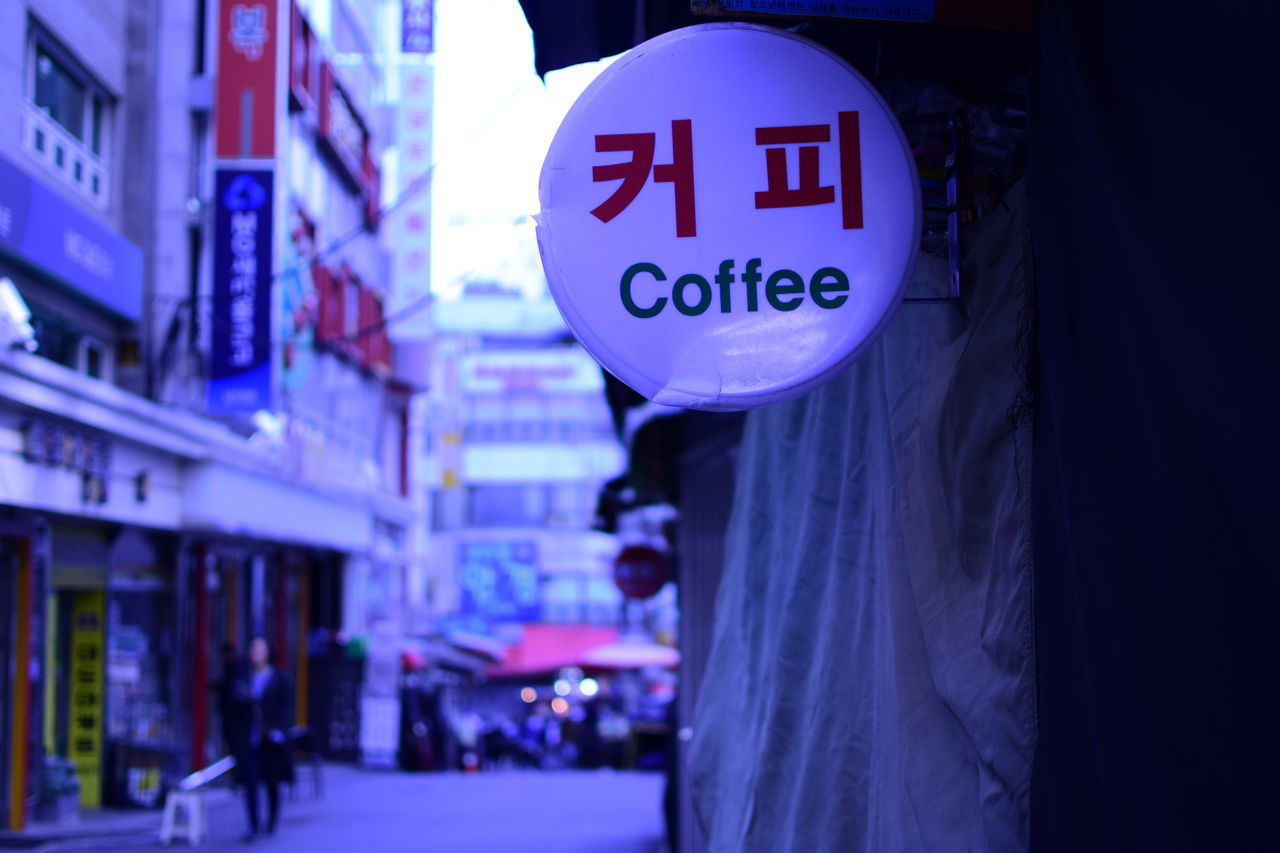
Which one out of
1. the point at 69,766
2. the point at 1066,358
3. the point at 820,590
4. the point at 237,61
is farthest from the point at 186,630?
the point at 1066,358

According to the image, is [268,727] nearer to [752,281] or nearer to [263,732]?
[263,732]

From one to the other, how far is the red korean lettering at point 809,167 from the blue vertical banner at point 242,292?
46.1 feet

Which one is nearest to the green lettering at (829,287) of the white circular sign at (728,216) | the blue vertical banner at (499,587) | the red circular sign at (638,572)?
the white circular sign at (728,216)

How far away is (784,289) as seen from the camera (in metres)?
2.94

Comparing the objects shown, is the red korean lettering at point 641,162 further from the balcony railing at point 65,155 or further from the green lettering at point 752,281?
the balcony railing at point 65,155

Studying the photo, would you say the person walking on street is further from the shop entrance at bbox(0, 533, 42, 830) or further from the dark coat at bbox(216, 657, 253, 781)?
the shop entrance at bbox(0, 533, 42, 830)

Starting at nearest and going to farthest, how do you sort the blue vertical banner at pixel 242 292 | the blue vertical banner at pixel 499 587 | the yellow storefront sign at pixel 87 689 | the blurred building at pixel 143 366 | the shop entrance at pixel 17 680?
the shop entrance at pixel 17 680
the blurred building at pixel 143 366
the yellow storefront sign at pixel 87 689
the blue vertical banner at pixel 242 292
the blue vertical banner at pixel 499 587

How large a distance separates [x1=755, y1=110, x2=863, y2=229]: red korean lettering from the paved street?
1071 cm

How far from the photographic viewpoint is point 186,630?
18.0m

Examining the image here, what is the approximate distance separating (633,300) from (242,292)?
14.4 meters

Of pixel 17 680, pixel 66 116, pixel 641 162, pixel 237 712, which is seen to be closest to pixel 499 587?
pixel 66 116

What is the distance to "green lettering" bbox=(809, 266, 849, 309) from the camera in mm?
2932

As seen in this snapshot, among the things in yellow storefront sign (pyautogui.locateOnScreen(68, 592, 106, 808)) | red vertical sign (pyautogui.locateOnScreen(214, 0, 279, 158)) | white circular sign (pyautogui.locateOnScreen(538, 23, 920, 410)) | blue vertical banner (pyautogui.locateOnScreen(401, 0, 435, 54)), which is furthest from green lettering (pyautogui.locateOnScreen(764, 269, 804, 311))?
red vertical sign (pyautogui.locateOnScreen(214, 0, 279, 158))

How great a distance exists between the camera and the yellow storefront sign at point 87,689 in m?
15.1
